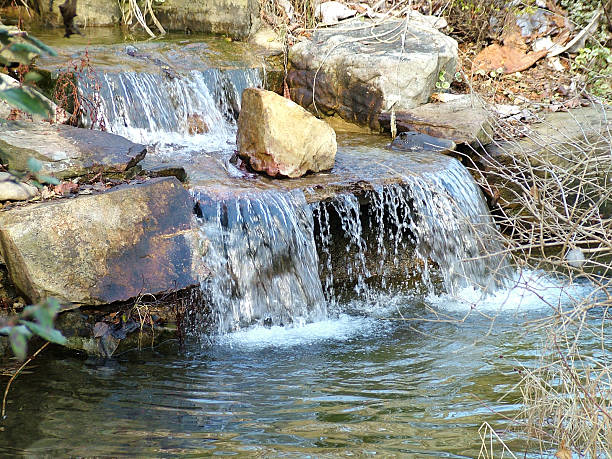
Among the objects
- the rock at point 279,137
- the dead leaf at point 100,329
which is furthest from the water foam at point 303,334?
the rock at point 279,137

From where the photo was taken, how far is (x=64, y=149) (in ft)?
17.1

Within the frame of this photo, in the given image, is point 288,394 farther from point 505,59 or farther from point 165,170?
point 505,59

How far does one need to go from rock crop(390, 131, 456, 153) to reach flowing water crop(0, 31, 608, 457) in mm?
212

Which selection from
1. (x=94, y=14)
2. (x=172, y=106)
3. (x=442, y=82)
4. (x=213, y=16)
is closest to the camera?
(x=172, y=106)

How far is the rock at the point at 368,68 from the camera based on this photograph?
7.89 m

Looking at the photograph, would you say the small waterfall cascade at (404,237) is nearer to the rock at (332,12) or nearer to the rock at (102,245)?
the rock at (102,245)

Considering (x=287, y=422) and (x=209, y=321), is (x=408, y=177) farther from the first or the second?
(x=287, y=422)

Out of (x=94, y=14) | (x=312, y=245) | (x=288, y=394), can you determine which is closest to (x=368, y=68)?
(x=312, y=245)

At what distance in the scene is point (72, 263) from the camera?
4547 mm

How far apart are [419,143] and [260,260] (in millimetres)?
2530

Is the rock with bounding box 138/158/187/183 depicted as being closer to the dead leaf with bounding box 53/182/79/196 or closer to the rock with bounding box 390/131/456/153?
the dead leaf with bounding box 53/182/79/196

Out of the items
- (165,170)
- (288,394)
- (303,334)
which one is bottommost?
(303,334)

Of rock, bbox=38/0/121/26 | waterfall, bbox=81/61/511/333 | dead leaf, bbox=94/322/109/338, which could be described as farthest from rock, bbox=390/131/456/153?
rock, bbox=38/0/121/26

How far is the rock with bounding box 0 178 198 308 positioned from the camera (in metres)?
4.48
